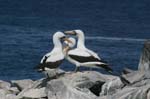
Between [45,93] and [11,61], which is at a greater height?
[45,93]

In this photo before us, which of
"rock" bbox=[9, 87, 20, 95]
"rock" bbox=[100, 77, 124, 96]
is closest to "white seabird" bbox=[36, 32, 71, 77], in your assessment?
"rock" bbox=[9, 87, 20, 95]

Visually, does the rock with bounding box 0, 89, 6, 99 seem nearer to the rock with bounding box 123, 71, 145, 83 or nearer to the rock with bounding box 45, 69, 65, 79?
the rock with bounding box 45, 69, 65, 79

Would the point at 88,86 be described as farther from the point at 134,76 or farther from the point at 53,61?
the point at 134,76

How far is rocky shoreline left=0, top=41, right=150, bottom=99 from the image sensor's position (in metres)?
24.0

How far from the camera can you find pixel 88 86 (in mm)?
25703

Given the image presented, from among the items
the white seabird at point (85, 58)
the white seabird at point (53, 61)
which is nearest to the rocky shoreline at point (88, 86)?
the white seabird at point (53, 61)

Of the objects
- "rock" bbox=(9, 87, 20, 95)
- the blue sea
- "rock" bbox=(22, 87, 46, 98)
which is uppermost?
"rock" bbox=(22, 87, 46, 98)

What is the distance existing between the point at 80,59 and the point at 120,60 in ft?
113

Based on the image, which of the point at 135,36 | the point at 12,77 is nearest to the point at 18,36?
the point at 135,36

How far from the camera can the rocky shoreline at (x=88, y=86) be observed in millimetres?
24000

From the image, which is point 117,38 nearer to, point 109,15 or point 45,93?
point 109,15

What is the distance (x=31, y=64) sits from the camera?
58.5 meters

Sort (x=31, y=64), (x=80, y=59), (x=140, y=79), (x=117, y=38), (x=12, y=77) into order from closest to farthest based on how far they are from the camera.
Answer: (x=140, y=79), (x=80, y=59), (x=12, y=77), (x=31, y=64), (x=117, y=38)

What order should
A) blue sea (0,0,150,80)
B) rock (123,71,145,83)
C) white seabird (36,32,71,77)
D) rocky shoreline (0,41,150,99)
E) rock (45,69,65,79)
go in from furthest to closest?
blue sea (0,0,150,80) → rock (45,69,65,79) → white seabird (36,32,71,77) → rock (123,71,145,83) → rocky shoreline (0,41,150,99)
